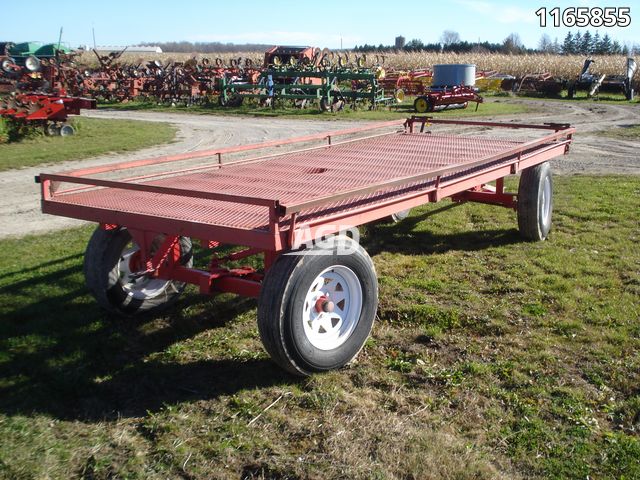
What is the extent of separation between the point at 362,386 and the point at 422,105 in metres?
19.8

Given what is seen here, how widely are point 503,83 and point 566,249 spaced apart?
29748 mm

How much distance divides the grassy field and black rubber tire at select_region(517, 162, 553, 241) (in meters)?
0.62

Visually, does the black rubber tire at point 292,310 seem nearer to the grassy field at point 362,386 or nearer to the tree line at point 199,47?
the grassy field at point 362,386

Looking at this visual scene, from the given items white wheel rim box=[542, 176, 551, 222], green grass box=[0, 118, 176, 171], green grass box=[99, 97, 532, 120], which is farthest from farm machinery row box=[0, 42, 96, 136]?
white wheel rim box=[542, 176, 551, 222]

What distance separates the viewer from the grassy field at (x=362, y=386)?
3051 mm

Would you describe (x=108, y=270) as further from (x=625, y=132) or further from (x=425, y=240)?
(x=625, y=132)

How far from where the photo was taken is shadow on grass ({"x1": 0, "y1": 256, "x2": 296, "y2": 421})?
11.9ft

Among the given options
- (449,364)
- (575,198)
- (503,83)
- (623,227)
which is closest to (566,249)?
(623,227)

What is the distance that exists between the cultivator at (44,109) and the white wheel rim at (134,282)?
37.3 feet

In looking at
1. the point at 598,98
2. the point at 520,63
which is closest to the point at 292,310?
the point at 598,98

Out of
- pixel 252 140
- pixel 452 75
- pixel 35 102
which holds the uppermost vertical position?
pixel 452 75

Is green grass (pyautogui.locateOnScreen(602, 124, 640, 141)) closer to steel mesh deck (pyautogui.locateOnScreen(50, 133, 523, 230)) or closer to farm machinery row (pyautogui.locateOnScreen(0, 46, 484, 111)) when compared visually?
farm machinery row (pyautogui.locateOnScreen(0, 46, 484, 111))

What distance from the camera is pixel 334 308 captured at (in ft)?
12.8

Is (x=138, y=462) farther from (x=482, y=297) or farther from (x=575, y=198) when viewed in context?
(x=575, y=198)
